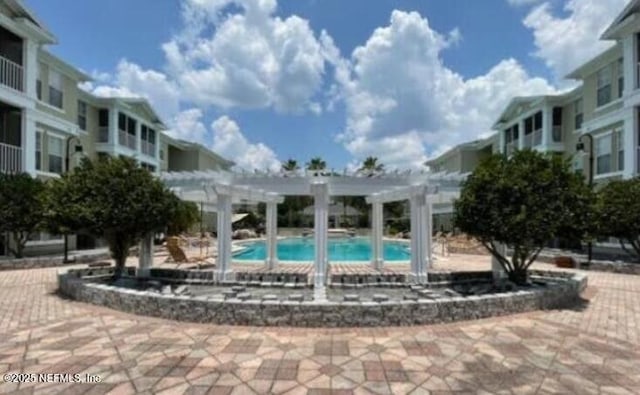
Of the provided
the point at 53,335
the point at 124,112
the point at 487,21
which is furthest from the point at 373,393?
the point at 124,112

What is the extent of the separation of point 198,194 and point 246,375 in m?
10.1

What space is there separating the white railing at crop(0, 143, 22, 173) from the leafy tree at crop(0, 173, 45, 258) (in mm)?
2864

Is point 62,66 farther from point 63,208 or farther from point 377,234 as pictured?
point 377,234

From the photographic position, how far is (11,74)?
60.6ft

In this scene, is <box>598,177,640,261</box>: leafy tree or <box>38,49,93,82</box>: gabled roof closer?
<box>598,177,640,261</box>: leafy tree

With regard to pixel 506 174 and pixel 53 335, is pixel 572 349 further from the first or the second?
pixel 53 335

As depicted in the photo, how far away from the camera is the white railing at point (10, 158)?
18312 mm

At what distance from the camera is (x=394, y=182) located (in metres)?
12.9

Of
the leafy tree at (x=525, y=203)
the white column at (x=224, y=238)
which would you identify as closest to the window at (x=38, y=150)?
the white column at (x=224, y=238)

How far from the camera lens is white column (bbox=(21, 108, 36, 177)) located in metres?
19.1

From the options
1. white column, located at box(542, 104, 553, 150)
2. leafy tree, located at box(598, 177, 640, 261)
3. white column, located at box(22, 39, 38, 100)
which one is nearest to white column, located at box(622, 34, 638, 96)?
leafy tree, located at box(598, 177, 640, 261)

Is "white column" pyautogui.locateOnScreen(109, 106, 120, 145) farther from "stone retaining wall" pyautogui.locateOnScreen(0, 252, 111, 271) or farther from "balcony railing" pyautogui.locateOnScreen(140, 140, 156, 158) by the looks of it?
"stone retaining wall" pyautogui.locateOnScreen(0, 252, 111, 271)

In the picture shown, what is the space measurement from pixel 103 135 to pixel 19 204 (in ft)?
41.5

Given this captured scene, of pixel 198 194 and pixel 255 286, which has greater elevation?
pixel 198 194
